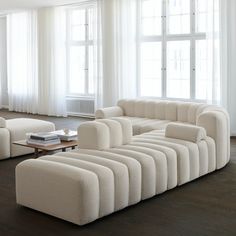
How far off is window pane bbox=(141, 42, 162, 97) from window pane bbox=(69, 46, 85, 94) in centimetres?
200

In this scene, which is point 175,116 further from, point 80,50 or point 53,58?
point 53,58

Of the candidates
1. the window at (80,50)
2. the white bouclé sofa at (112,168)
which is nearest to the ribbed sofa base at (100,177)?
the white bouclé sofa at (112,168)

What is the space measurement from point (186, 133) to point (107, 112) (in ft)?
8.01

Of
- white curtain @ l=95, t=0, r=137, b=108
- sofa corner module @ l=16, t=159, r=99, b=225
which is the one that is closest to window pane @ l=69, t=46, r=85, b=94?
white curtain @ l=95, t=0, r=137, b=108

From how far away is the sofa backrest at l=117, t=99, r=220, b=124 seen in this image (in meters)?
6.59

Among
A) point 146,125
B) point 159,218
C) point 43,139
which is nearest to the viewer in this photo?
point 159,218

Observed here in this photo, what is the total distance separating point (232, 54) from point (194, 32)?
43.6 inches

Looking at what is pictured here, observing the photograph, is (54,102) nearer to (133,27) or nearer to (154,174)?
(133,27)

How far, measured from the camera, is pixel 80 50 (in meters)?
11.0

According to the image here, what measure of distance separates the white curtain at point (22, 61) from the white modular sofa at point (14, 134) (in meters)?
5.13

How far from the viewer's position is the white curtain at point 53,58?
1114 centimetres

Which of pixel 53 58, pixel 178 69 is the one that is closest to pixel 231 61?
pixel 178 69

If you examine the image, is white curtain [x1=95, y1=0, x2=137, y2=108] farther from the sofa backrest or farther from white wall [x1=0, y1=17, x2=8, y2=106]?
white wall [x1=0, y1=17, x2=8, y2=106]

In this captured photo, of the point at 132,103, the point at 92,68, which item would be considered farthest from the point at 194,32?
the point at 92,68
